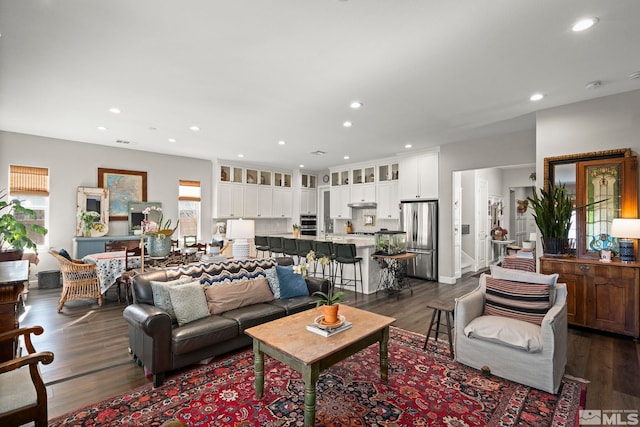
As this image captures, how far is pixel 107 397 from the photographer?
229 cm

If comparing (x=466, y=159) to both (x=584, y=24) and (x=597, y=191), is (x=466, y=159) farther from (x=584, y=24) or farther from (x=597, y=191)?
(x=584, y=24)

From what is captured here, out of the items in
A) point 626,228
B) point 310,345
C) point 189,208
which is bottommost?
point 310,345

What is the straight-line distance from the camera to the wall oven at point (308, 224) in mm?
9477

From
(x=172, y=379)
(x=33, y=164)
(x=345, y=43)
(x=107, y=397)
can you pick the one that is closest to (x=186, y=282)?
(x=172, y=379)

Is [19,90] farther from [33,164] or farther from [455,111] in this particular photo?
[455,111]

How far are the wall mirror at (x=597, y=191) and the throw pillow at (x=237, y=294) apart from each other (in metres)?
4.01

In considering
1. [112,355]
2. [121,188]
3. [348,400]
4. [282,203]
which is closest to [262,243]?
[282,203]

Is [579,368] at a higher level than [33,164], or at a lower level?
lower

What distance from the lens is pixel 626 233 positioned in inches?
130

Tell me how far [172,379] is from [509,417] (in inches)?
102

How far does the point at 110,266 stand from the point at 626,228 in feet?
21.7

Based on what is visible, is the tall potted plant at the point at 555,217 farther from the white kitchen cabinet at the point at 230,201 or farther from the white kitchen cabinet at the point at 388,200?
the white kitchen cabinet at the point at 230,201

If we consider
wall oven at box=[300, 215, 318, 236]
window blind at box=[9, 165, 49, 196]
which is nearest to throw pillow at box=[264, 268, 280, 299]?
window blind at box=[9, 165, 49, 196]

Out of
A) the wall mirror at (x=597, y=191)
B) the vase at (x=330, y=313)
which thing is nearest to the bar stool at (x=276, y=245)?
the vase at (x=330, y=313)
